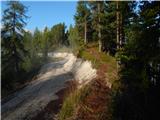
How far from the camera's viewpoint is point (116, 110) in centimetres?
1697

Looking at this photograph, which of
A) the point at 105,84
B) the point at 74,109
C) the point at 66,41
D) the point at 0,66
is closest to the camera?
the point at 74,109

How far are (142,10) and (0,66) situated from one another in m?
35.7

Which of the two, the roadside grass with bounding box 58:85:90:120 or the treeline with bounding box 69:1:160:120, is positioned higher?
the treeline with bounding box 69:1:160:120

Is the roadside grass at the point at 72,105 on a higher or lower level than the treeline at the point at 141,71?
lower

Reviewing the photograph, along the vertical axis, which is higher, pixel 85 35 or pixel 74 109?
pixel 85 35

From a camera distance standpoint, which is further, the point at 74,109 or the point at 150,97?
the point at 74,109

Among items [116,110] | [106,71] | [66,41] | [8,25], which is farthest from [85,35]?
[66,41]

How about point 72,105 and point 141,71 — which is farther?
point 72,105

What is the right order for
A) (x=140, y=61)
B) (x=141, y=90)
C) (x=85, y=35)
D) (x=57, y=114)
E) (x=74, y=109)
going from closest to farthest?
(x=141, y=90) < (x=140, y=61) < (x=74, y=109) < (x=57, y=114) < (x=85, y=35)

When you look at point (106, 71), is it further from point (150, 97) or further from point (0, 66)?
point (0, 66)

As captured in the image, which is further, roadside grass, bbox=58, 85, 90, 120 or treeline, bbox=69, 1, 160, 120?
roadside grass, bbox=58, 85, 90, 120

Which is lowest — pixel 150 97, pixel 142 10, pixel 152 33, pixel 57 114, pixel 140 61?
pixel 57 114

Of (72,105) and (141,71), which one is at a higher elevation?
(141,71)

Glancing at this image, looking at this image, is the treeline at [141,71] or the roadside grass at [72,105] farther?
the roadside grass at [72,105]
